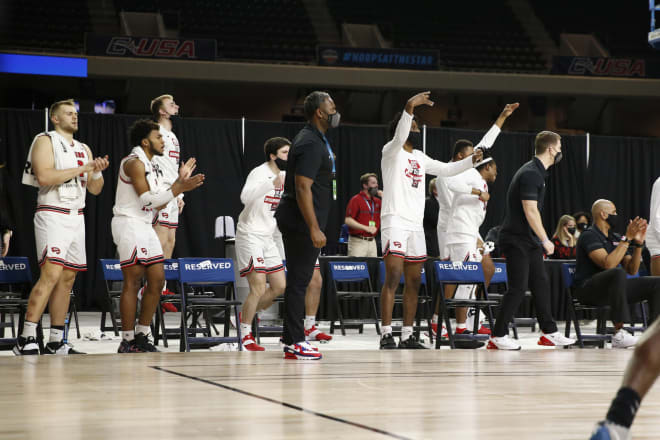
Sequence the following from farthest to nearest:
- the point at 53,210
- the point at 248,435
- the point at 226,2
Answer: the point at 226,2 → the point at 53,210 → the point at 248,435

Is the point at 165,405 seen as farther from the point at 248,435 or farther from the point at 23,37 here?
the point at 23,37

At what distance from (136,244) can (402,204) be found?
6.22 feet

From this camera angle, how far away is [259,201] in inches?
254

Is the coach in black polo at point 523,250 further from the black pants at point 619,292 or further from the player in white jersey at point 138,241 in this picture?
the player in white jersey at point 138,241

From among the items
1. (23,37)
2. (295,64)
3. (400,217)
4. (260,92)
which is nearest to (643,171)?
(295,64)

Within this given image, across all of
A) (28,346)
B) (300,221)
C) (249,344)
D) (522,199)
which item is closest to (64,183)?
(28,346)

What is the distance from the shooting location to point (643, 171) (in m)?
Result: 13.3

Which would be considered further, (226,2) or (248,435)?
(226,2)

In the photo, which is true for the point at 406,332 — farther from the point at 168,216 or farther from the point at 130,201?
the point at 168,216

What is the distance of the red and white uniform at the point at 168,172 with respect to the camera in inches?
290

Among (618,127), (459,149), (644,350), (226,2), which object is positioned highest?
(226,2)

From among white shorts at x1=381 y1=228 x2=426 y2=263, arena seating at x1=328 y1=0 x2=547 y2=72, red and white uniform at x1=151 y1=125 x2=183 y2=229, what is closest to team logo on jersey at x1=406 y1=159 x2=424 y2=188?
white shorts at x1=381 y1=228 x2=426 y2=263

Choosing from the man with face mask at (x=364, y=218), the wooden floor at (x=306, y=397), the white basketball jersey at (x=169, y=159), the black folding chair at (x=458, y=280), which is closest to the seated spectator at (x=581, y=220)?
the man with face mask at (x=364, y=218)

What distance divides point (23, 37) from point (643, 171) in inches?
446
